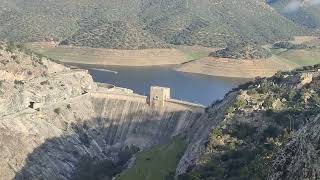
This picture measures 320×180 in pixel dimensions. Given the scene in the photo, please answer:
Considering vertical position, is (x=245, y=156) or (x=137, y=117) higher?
(x=245, y=156)

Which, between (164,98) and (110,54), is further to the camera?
(110,54)

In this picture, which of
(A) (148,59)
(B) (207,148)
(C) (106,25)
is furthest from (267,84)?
(C) (106,25)

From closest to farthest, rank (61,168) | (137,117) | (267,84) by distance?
(267,84)
(61,168)
(137,117)

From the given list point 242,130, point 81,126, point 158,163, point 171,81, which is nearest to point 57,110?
point 81,126

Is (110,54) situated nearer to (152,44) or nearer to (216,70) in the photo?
(152,44)

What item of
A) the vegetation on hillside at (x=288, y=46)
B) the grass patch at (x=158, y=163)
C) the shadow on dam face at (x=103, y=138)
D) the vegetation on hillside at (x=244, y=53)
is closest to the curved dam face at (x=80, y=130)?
the shadow on dam face at (x=103, y=138)

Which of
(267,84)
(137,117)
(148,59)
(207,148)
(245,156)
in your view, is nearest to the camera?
(245,156)

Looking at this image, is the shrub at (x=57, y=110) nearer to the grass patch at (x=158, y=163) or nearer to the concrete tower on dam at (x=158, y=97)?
the concrete tower on dam at (x=158, y=97)
